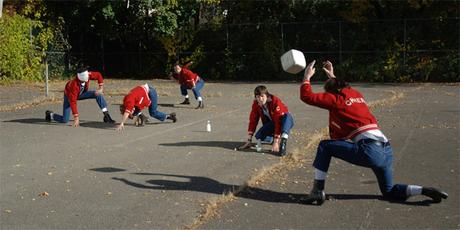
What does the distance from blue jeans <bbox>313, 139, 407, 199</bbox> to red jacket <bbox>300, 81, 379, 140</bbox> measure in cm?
15

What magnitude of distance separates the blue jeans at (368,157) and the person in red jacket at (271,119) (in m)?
2.79

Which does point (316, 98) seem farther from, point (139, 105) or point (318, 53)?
point (318, 53)

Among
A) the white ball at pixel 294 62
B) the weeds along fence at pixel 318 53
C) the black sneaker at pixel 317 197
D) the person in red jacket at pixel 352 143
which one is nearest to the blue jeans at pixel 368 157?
the person in red jacket at pixel 352 143

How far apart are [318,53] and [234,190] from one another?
23.9 metres

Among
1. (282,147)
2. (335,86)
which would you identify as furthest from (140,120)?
(335,86)

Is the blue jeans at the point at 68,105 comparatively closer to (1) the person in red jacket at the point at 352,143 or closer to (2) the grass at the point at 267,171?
(2) the grass at the point at 267,171

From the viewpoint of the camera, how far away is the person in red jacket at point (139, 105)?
12493 millimetres

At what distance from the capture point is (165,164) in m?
9.06

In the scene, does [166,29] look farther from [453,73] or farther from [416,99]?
[416,99]

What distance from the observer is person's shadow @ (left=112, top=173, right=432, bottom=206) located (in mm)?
7003

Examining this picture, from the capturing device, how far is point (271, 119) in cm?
1037

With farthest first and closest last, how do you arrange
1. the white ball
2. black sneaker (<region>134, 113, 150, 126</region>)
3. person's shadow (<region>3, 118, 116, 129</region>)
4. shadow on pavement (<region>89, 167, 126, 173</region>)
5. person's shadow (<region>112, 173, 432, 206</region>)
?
person's shadow (<region>3, 118, 116, 129</region>)
black sneaker (<region>134, 113, 150, 126</region>)
shadow on pavement (<region>89, 167, 126, 173</region>)
the white ball
person's shadow (<region>112, 173, 432, 206</region>)

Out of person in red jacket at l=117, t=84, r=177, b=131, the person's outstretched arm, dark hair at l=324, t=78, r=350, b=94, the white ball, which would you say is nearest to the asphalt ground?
person in red jacket at l=117, t=84, r=177, b=131

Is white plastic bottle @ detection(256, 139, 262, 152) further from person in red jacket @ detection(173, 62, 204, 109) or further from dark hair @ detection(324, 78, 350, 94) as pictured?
person in red jacket @ detection(173, 62, 204, 109)
